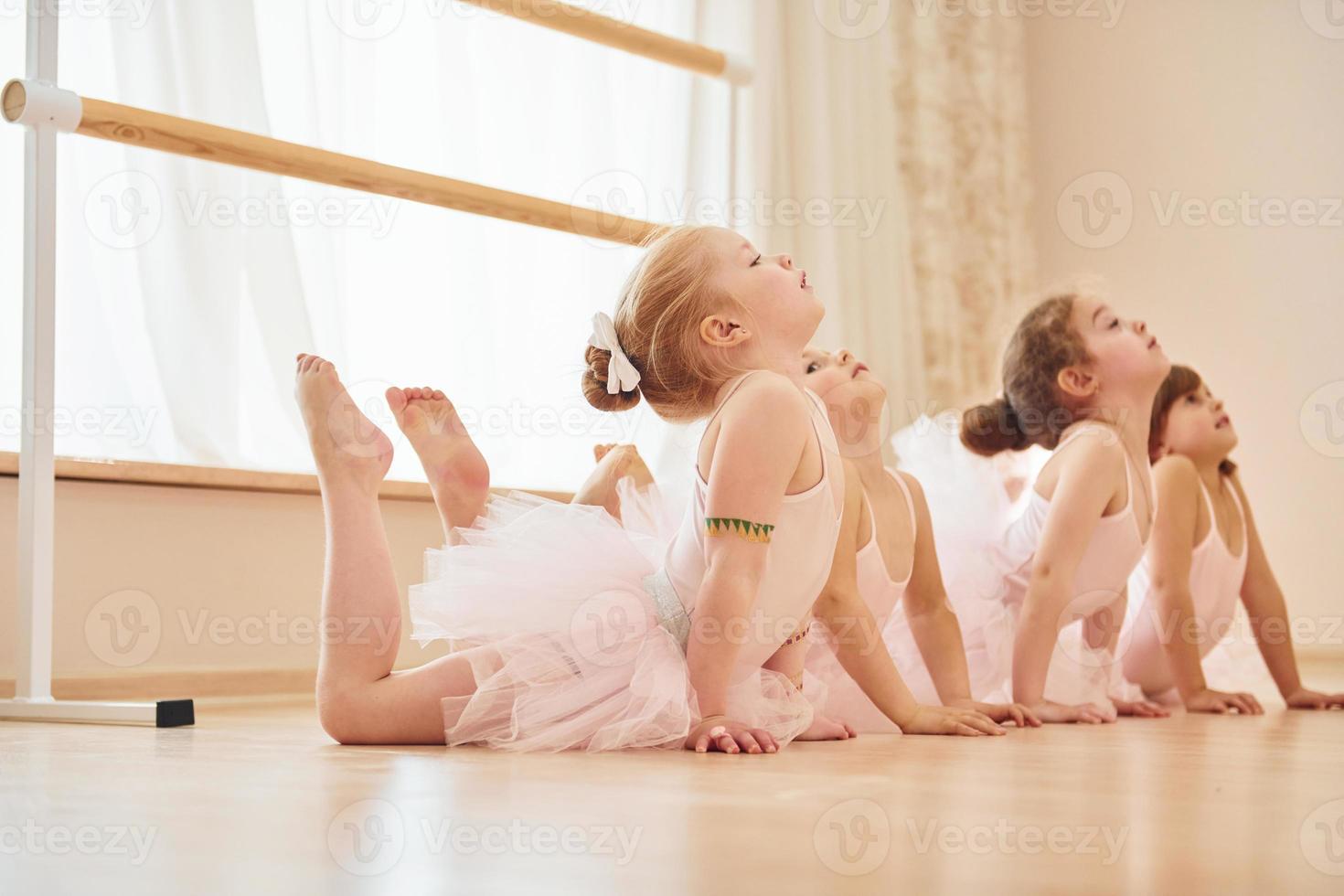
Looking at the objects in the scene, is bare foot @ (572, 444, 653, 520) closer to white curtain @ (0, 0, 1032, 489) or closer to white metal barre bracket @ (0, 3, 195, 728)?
white curtain @ (0, 0, 1032, 489)

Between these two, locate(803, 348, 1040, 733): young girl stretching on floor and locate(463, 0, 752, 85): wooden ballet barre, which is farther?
locate(463, 0, 752, 85): wooden ballet barre

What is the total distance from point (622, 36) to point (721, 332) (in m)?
0.86

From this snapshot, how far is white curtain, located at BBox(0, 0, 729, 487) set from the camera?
1.87 metres

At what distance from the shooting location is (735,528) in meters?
1.05

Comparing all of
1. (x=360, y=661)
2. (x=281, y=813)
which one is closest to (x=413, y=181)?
(x=360, y=661)

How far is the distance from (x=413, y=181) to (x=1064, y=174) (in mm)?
2220

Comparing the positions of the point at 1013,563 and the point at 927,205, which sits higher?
the point at 927,205

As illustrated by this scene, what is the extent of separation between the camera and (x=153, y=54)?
6.24 feet

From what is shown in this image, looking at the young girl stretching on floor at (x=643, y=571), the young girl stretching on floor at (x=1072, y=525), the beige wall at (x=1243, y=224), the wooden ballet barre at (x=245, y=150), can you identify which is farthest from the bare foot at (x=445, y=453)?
the beige wall at (x=1243, y=224)

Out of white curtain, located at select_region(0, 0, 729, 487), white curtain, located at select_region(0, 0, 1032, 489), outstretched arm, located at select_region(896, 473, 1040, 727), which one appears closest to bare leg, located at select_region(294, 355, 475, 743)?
white curtain, located at select_region(0, 0, 1032, 489)

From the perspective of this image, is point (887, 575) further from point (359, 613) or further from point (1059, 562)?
point (359, 613)

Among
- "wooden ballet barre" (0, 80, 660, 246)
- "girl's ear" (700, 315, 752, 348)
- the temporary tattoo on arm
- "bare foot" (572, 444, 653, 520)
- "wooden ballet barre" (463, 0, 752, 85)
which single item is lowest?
the temporary tattoo on arm

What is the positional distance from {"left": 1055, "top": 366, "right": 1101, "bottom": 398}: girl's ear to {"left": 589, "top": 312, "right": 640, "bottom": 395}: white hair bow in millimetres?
746

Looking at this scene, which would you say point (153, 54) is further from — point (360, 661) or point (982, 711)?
point (982, 711)
